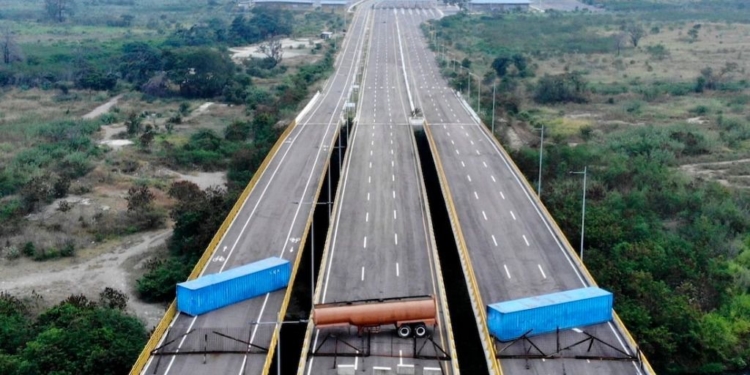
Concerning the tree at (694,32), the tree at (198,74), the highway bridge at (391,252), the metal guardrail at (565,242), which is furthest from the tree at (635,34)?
the metal guardrail at (565,242)

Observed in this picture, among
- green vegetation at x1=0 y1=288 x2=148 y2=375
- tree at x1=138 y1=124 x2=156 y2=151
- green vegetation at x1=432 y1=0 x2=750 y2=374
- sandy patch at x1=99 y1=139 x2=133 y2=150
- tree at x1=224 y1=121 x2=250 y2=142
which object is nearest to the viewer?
green vegetation at x1=0 y1=288 x2=148 y2=375

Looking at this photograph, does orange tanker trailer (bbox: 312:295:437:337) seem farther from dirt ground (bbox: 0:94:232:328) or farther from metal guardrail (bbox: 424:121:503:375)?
dirt ground (bbox: 0:94:232:328)

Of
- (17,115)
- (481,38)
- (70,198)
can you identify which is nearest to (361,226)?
(70,198)

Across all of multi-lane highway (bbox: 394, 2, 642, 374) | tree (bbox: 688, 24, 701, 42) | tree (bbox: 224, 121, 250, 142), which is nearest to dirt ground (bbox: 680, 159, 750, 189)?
multi-lane highway (bbox: 394, 2, 642, 374)

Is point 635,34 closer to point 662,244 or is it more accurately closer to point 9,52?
point 9,52

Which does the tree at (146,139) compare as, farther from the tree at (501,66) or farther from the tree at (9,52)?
the tree at (9,52)

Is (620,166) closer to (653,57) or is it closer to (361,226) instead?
(361,226)
